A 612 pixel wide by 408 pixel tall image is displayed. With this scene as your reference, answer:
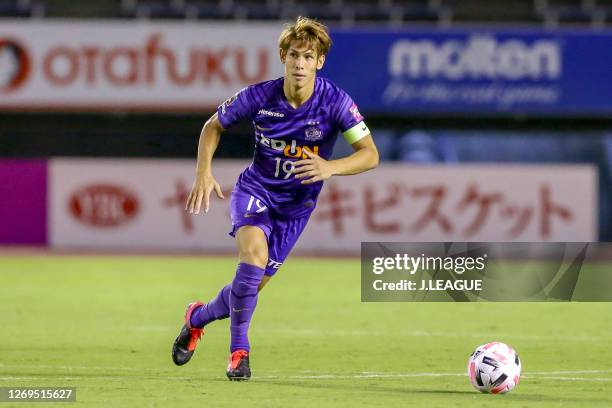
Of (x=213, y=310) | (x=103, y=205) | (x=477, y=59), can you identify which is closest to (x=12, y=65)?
(x=103, y=205)

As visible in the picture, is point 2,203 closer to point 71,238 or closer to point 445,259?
point 71,238

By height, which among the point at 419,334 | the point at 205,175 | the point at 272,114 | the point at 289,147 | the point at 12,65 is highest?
the point at 272,114

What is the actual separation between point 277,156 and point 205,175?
2.00ft

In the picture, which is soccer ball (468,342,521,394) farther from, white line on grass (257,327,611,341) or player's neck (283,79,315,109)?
white line on grass (257,327,611,341)

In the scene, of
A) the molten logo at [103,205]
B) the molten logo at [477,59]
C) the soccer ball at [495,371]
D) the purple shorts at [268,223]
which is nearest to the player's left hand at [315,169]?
the purple shorts at [268,223]

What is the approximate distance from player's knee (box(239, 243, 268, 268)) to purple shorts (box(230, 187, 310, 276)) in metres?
0.20

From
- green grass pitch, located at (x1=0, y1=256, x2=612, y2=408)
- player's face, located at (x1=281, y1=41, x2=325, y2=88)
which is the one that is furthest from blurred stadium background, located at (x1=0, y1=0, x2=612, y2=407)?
player's face, located at (x1=281, y1=41, x2=325, y2=88)

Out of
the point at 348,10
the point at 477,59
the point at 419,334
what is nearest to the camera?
the point at 419,334

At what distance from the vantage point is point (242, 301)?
7.70 meters

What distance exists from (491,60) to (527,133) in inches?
67.6

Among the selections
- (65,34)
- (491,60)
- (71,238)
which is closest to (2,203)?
(71,238)

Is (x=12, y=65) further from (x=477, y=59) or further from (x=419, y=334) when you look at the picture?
(x=419, y=334)

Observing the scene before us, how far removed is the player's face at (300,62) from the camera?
24.8 ft

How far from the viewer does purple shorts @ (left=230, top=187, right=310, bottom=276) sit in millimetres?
7873
